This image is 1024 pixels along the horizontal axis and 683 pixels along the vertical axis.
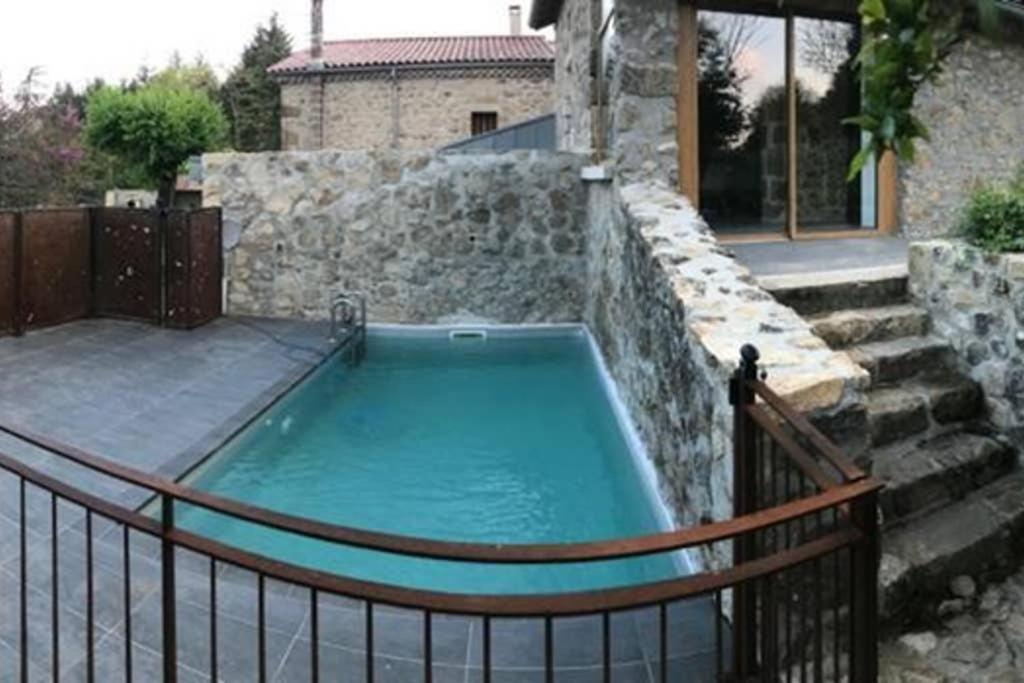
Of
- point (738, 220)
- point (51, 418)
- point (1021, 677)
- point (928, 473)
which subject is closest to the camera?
point (1021, 677)

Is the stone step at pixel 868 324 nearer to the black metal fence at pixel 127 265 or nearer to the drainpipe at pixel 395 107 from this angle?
the black metal fence at pixel 127 265

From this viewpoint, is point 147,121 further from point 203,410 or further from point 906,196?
point 906,196

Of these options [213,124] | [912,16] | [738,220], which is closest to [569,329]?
[738,220]

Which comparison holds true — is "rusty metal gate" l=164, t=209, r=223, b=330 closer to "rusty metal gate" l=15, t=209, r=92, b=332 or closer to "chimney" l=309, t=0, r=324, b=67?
"rusty metal gate" l=15, t=209, r=92, b=332

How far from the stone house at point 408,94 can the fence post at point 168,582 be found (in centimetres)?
1888

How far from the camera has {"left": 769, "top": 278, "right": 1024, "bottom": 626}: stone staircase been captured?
11.5 ft

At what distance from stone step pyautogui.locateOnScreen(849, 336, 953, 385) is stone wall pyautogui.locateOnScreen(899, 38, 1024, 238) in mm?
4215

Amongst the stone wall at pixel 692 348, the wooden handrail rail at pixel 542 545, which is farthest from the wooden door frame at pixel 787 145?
the wooden handrail rail at pixel 542 545

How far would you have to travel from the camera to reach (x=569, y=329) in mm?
11320

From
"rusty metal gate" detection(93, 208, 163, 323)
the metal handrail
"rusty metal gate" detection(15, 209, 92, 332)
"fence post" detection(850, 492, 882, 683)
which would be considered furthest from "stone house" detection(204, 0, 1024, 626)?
"rusty metal gate" detection(15, 209, 92, 332)

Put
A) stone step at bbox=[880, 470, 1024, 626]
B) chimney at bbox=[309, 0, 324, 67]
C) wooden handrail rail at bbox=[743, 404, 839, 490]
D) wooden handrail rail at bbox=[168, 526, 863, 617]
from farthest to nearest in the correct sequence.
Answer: chimney at bbox=[309, 0, 324, 67] < stone step at bbox=[880, 470, 1024, 626] < wooden handrail rail at bbox=[743, 404, 839, 490] < wooden handrail rail at bbox=[168, 526, 863, 617]

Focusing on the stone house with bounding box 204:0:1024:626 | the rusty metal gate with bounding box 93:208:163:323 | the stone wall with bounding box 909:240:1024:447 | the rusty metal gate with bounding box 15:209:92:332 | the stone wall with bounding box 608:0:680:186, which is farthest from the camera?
the rusty metal gate with bounding box 93:208:163:323

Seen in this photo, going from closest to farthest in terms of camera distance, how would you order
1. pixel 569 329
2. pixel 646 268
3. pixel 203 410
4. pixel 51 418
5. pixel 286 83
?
1. pixel 646 268
2. pixel 51 418
3. pixel 203 410
4. pixel 569 329
5. pixel 286 83

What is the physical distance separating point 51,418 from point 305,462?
1757mm
